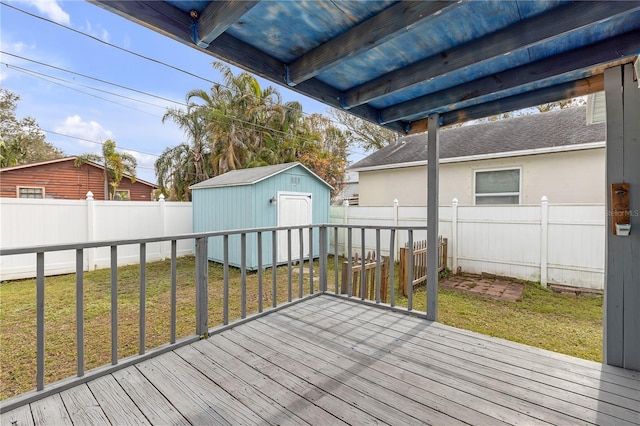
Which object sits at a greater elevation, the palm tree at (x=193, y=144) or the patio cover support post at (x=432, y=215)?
the palm tree at (x=193, y=144)

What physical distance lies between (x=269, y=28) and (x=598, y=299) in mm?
6075

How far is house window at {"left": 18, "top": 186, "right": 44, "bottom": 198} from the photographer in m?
11.6

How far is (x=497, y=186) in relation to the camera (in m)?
7.18

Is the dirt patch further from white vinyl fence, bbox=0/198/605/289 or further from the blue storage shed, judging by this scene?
the blue storage shed

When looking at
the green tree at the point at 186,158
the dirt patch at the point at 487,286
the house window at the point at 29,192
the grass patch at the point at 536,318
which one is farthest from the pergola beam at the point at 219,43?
the house window at the point at 29,192

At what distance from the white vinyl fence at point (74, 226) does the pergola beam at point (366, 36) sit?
448 centimetres

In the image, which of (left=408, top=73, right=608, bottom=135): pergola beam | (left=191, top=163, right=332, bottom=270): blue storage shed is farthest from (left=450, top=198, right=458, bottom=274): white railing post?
(left=408, top=73, right=608, bottom=135): pergola beam

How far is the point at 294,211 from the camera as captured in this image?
737 cm

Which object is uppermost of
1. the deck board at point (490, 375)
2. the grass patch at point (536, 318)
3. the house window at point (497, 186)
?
the house window at point (497, 186)

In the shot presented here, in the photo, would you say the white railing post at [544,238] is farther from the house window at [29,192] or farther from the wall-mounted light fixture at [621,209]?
the house window at [29,192]

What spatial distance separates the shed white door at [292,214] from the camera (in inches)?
276

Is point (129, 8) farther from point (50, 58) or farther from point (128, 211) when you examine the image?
point (50, 58)

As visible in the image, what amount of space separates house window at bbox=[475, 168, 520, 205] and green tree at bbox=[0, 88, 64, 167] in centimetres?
1819

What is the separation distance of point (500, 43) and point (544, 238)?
495 cm
